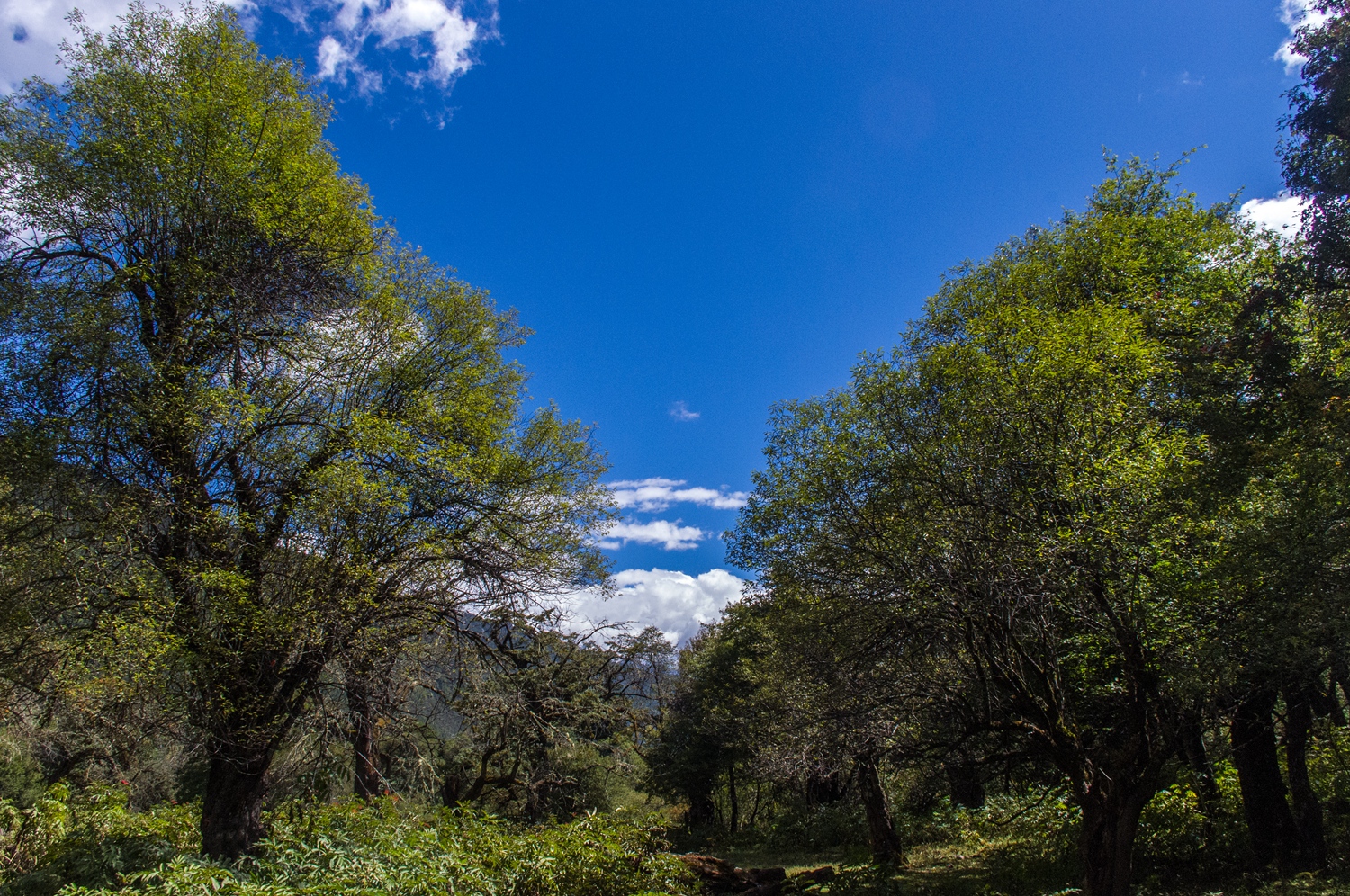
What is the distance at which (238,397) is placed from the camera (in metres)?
8.02

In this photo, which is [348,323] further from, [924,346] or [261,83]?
[924,346]

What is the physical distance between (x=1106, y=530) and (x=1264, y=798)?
6507mm

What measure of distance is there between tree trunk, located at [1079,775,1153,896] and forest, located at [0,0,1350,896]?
0.16 feet

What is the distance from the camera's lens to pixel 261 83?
1044 centimetres

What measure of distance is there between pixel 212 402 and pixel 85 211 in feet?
12.3

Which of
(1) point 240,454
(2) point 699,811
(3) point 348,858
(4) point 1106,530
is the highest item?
(1) point 240,454

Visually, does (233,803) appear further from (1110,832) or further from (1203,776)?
(1203,776)

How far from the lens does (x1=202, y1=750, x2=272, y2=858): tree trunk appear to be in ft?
27.0

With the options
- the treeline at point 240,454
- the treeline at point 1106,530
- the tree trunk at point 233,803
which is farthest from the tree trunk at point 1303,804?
the tree trunk at point 233,803

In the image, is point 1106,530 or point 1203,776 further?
point 1203,776

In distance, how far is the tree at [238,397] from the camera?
7742 mm

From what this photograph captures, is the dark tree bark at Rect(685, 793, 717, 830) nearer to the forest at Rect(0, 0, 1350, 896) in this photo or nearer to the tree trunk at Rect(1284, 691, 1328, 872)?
the forest at Rect(0, 0, 1350, 896)

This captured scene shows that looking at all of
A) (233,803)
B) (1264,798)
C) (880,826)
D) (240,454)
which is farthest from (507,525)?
(1264,798)

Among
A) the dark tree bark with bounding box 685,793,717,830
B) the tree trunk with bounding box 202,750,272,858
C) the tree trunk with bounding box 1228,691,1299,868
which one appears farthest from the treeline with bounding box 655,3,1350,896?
the dark tree bark with bounding box 685,793,717,830
